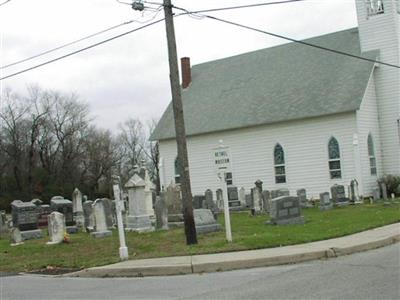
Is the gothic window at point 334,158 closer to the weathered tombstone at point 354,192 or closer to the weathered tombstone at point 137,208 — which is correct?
the weathered tombstone at point 354,192

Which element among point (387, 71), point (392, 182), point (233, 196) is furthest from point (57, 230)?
point (387, 71)

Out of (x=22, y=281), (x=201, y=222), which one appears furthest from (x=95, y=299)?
(x=201, y=222)

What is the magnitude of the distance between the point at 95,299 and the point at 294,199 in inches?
439

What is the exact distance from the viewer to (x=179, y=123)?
16266 mm

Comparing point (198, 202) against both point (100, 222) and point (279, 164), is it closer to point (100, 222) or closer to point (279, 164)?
point (279, 164)

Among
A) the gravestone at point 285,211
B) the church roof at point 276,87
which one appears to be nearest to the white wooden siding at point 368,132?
the church roof at point 276,87

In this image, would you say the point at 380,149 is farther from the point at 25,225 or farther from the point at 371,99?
the point at 25,225

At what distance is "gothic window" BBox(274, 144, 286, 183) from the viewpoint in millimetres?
36844

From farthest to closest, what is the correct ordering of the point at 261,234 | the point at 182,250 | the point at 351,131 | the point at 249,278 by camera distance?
the point at 351,131, the point at 261,234, the point at 182,250, the point at 249,278

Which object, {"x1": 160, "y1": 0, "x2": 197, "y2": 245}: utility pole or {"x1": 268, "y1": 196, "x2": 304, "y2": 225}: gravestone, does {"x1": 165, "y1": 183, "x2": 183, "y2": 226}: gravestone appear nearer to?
{"x1": 268, "y1": 196, "x2": 304, "y2": 225}: gravestone

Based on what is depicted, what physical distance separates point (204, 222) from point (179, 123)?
384cm

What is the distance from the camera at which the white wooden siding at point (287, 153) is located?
34.1m

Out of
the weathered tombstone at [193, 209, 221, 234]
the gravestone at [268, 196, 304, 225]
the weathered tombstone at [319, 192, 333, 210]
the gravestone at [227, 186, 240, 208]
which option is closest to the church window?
the gravestone at [227, 186, 240, 208]

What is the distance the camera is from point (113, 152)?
92312 millimetres
